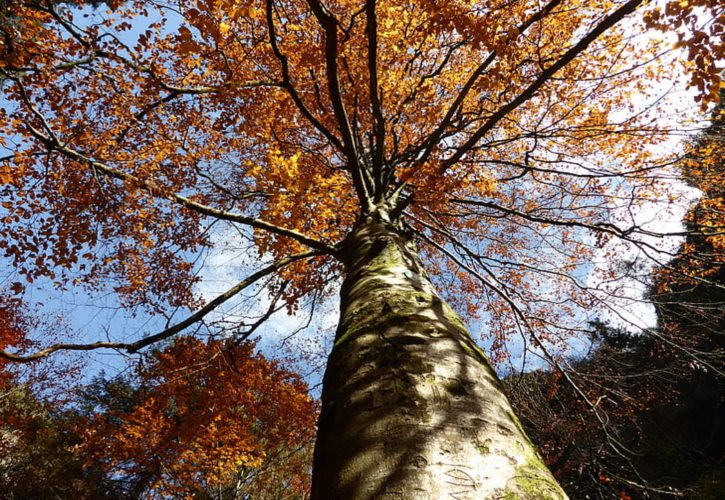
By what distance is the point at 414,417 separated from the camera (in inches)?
45.6

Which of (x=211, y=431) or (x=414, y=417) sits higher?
(x=211, y=431)

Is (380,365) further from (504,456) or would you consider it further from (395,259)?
(395,259)

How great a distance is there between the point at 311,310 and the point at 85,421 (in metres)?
18.4

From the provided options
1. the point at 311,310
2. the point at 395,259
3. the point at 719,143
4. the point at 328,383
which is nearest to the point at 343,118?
the point at 395,259

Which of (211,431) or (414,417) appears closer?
(414,417)

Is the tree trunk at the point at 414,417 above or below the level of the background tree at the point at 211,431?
below

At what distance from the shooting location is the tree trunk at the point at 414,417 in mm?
954

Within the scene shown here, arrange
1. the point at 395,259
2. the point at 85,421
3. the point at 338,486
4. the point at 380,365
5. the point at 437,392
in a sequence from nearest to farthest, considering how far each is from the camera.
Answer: the point at 338,486
the point at 437,392
the point at 380,365
the point at 395,259
the point at 85,421

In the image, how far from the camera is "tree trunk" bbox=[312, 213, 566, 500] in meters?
0.95

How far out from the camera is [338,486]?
1.04 m

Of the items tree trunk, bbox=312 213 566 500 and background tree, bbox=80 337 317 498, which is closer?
tree trunk, bbox=312 213 566 500

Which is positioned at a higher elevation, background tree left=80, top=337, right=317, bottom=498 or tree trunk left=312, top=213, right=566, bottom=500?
background tree left=80, top=337, right=317, bottom=498

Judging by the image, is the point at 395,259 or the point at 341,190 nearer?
the point at 395,259

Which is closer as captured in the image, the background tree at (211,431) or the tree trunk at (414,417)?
the tree trunk at (414,417)
